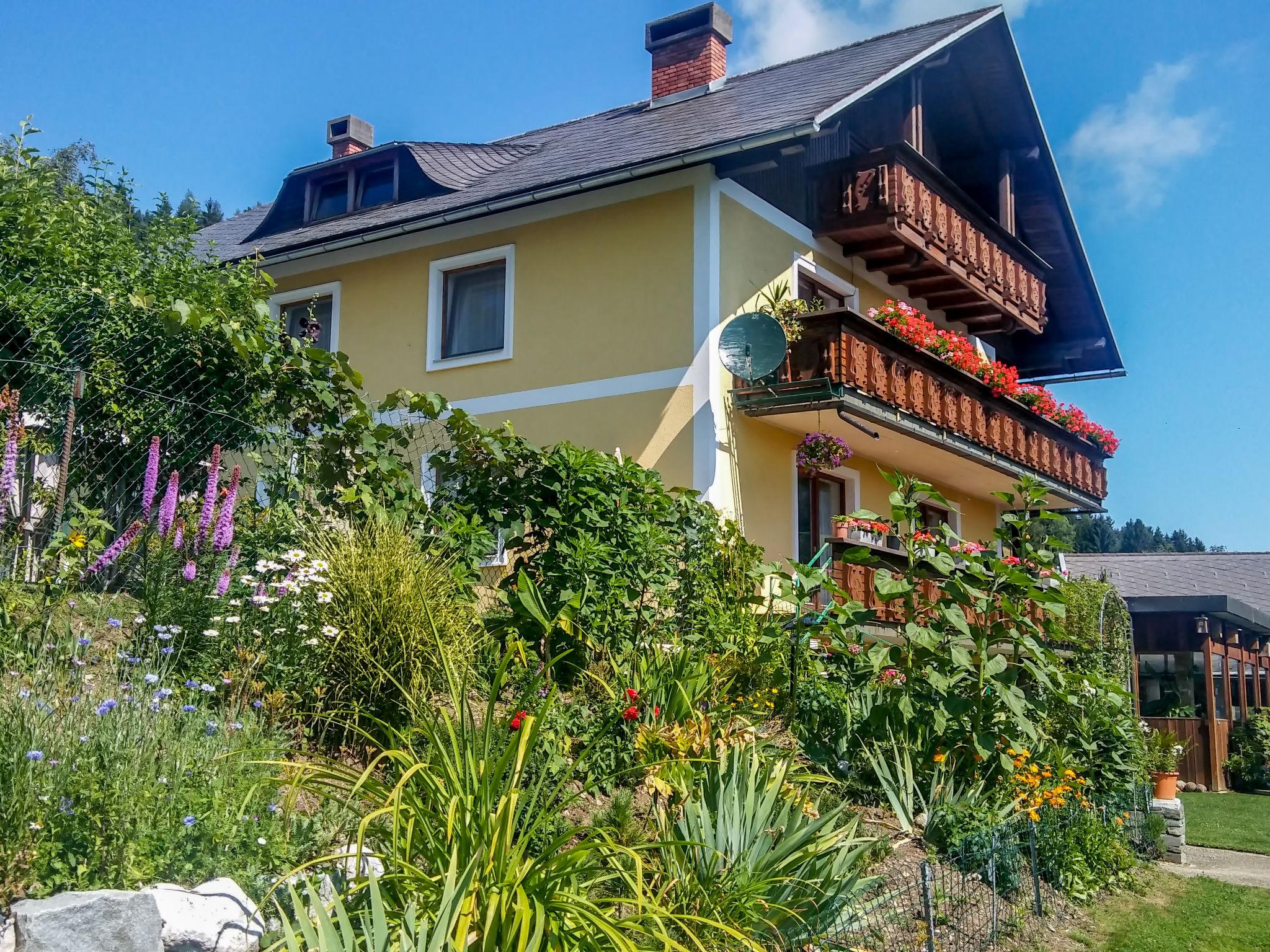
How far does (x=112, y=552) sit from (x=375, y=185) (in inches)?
443

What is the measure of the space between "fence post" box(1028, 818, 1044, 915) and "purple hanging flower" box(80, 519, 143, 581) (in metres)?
5.43

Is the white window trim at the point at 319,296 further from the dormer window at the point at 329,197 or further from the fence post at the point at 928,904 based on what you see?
the fence post at the point at 928,904

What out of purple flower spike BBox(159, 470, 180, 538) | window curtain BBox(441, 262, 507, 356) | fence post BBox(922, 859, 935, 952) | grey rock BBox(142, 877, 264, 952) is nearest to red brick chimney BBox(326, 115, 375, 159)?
window curtain BBox(441, 262, 507, 356)

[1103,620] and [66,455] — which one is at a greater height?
[66,455]

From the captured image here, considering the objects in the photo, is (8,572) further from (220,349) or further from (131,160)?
(131,160)

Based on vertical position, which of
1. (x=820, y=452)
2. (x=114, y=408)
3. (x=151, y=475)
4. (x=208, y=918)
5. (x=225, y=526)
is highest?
(x=820, y=452)

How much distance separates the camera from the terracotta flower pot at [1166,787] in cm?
1189

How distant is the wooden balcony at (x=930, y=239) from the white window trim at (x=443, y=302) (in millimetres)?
3666

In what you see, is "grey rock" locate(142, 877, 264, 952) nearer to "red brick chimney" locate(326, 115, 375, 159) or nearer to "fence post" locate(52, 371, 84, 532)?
"fence post" locate(52, 371, 84, 532)

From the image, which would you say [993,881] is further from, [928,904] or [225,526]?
[225,526]

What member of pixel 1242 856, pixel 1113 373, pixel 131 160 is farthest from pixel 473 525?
pixel 1113 373

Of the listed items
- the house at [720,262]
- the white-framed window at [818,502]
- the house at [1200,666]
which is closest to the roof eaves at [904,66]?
the house at [720,262]

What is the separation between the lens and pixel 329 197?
1750 cm

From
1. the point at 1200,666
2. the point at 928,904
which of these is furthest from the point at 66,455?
the point at 1200,666
